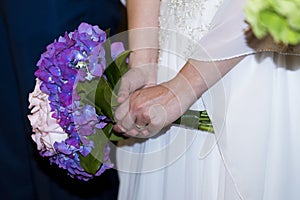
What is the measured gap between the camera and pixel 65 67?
731mm

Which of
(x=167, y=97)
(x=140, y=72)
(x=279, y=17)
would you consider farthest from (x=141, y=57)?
(x=279, y=17)

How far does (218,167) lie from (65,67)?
308 millimetres

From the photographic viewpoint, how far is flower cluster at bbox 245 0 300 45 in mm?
455

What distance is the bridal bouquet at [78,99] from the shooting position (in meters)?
0.73

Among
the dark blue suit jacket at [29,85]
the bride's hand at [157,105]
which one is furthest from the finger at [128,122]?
the dark blue suit jacket at [29,85]

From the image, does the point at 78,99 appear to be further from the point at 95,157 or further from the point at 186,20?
the point at 186,20

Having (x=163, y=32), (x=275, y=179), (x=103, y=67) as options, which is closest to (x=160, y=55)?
(x=163, y=32)

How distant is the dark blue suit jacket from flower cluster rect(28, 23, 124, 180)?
15 cm

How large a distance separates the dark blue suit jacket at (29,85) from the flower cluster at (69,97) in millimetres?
150

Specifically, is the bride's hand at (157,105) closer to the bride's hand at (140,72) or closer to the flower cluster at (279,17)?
the bride's hand at (140,72)

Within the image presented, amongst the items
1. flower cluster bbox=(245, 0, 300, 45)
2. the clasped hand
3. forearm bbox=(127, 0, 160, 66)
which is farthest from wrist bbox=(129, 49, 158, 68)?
flower cluster bbox=(245, 0, 300, 45)

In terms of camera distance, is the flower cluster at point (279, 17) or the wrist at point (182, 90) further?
the wrist at point (182, 90)

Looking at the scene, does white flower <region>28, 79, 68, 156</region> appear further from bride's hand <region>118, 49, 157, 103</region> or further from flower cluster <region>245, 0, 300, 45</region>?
flower cluster <region>245, 0, 300, 45</region>

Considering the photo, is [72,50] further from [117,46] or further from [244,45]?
[244,45]
